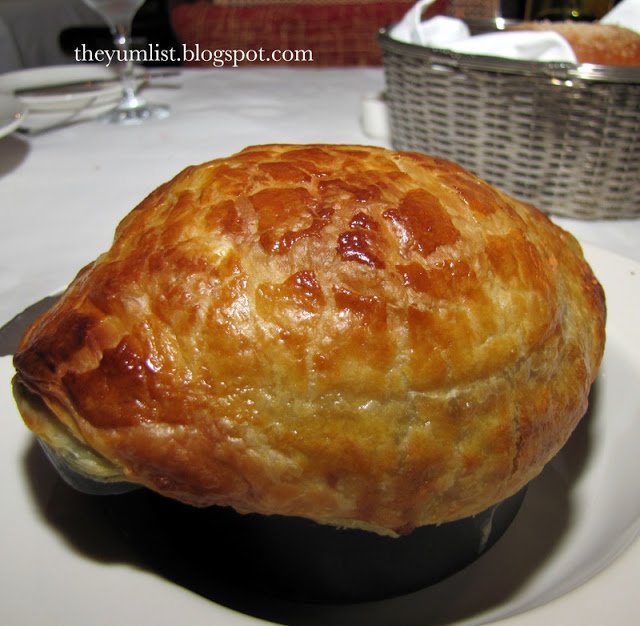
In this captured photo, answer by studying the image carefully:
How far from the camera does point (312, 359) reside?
0.42m

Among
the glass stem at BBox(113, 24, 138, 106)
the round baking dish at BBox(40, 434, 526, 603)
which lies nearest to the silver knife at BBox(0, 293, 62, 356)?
the round baking dish at BBox(40, 434, 526, 603)

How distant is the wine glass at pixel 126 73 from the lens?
1.68 meters

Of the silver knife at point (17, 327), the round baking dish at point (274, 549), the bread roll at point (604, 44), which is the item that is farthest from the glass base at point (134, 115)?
the round baking dish at point (274, 549)

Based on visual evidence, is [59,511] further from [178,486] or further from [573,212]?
[573,212]

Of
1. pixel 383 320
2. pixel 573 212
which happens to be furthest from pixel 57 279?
pixel 573 212

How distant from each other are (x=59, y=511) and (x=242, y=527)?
5.3 inches

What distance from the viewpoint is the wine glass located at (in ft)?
5.52

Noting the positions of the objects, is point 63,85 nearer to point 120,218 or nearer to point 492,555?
point 120,218

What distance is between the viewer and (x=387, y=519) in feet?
1.45

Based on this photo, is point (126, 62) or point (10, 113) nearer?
point (10, 113)

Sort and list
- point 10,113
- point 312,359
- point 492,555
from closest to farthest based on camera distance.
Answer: point 312,359
point 492,555
point 10,113

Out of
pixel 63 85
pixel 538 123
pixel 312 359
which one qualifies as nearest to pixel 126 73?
pixel 63 85

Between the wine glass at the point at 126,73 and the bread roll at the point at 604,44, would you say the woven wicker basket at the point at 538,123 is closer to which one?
the bread roll at the point at 604,44

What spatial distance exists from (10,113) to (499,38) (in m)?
1.09
